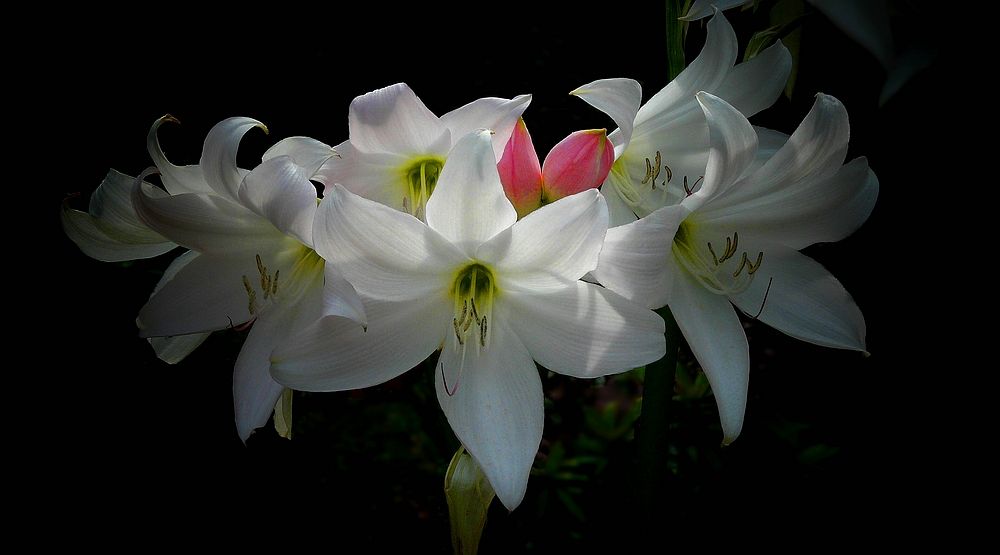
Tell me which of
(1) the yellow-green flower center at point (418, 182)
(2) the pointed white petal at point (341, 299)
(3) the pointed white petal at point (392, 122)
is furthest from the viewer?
(1) the yellow-green flower center at point (418, 182)

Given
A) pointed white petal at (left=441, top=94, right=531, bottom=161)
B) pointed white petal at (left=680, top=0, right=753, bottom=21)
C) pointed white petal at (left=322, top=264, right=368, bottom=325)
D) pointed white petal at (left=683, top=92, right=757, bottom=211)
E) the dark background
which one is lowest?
the dark background

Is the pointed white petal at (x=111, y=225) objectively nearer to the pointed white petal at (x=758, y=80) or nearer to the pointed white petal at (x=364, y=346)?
the pointed white petal at (x=364, y=346)

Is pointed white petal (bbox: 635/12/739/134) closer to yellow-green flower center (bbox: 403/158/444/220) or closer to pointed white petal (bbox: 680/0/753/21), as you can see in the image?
pointed white petal (bbox: 680/0/753/21)

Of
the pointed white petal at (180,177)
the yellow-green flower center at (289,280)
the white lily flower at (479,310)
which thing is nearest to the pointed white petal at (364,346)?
the white lily flower at (479,310)

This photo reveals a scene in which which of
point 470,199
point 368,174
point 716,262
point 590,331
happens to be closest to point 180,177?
point 368,174

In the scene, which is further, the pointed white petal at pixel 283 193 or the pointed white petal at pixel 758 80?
the pointed white petal at pixel 758 80

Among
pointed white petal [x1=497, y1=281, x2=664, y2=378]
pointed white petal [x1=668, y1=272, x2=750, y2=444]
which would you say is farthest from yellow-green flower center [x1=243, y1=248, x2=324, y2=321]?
pointed white petal [x1=668, y1=272, x2=750, y2=444]

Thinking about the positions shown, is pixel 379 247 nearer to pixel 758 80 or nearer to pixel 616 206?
pixel 616 206

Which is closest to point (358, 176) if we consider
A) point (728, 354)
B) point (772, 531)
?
point (728, 354)
